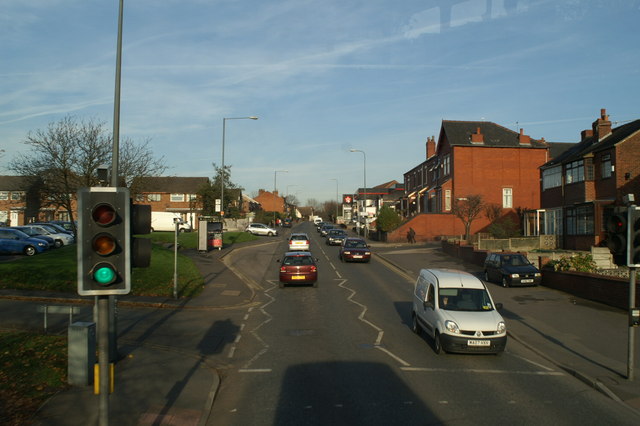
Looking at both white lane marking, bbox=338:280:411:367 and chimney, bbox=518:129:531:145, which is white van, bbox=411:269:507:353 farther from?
chimney, bbox=518:129:531:145

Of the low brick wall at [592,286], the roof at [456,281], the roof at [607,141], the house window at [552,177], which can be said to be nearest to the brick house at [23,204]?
the roof at [456,281]

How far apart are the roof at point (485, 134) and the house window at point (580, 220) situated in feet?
68.9

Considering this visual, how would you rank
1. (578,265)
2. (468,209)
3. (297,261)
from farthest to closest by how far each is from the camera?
1. (468,209)
2. (297,261)
3. (578,265)

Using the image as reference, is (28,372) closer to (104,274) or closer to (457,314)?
(104,274)

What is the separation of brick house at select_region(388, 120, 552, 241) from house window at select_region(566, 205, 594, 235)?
59.5 ft

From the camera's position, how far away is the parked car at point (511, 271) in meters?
22.9

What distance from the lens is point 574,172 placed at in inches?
1377

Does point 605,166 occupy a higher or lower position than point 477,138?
lower

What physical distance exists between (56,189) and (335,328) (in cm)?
2056

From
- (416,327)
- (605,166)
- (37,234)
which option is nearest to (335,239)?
(605,166)

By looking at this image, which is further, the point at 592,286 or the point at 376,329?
the point at 592,286

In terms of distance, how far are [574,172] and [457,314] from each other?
28.1 m

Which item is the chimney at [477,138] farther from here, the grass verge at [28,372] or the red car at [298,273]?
the grass verge at [28,372]

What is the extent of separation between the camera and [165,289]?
19.2 metres
